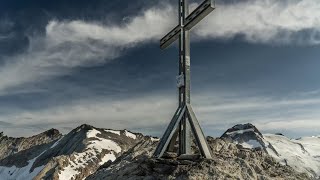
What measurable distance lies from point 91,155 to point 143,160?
100967mm

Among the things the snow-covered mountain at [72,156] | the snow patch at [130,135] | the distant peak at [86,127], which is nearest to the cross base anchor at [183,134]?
the snow-covered mountain at [72,156]

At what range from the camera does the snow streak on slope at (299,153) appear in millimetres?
134375

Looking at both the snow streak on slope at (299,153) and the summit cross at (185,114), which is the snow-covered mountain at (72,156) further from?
the summit cross at (185,114)

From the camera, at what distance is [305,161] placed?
142 meters

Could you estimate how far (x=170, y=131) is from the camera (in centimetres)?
1998

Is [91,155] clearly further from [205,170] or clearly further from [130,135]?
[205,170]

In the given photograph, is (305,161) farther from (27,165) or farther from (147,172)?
(147,172)

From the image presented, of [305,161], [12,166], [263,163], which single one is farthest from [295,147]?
[263,163]

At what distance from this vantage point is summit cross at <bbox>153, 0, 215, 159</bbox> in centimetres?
1918

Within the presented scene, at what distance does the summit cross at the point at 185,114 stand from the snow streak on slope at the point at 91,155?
86994 millimetres

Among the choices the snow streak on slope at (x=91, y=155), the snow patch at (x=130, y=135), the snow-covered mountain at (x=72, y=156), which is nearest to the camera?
the snow streak on slope at (x=91, y=155)

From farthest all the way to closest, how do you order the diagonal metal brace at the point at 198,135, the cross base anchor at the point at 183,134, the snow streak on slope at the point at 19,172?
the snow streak on slope at the point at 19,172 → the cross base anchor at the point at 183,134 → the diagonal metal brace at the point at 198,135

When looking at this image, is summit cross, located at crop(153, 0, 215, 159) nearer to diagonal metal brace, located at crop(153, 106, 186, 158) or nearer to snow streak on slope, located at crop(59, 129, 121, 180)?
diagonal metal brace, located at crop(153, 106, 186, 158)

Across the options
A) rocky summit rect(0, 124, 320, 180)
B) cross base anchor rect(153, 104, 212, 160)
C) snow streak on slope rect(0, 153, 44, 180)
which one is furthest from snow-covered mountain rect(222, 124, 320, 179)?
cross base anchor rect(153, 104, 212, 160)
